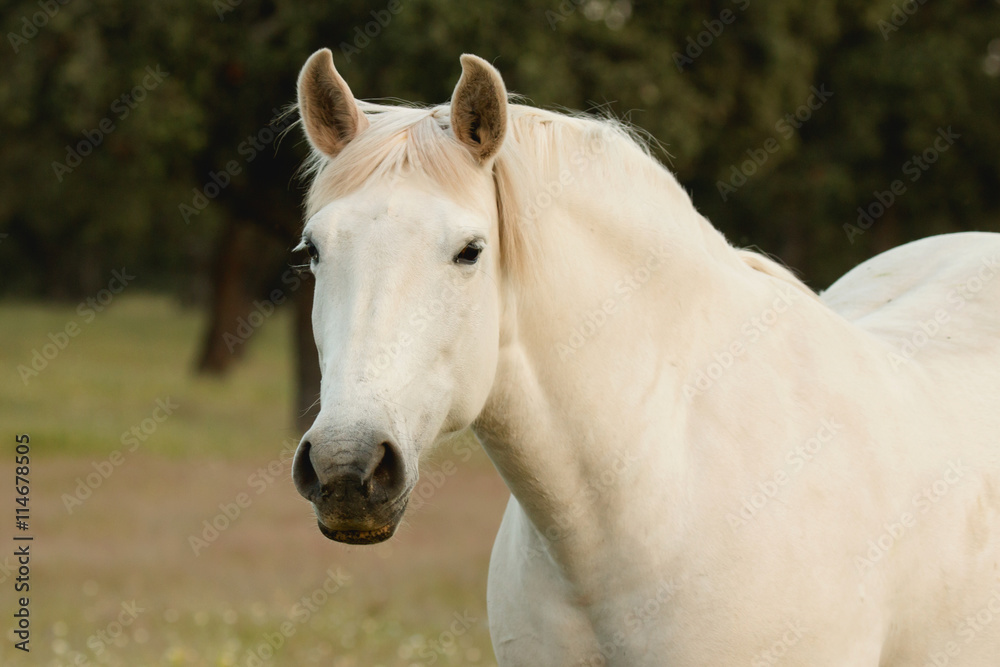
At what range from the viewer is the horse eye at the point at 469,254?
242 cm

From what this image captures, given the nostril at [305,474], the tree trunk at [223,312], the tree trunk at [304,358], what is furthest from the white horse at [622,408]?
the tree trunk at [223,312]

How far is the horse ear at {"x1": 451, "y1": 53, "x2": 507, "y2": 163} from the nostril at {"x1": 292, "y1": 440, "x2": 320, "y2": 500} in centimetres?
85

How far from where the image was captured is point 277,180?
41.7 feet

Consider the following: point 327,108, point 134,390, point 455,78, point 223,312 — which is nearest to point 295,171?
point 455,78

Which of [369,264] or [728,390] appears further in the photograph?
[728,390]

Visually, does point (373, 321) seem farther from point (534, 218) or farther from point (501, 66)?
point (501, 66)

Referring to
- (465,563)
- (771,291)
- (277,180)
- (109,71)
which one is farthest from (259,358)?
(771,291)

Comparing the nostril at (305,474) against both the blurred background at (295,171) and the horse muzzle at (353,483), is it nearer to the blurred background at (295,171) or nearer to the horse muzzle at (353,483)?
the horse muzzle at (353,483)

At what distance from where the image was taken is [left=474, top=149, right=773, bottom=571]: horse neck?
2625mm

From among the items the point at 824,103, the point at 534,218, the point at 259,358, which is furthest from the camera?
the point at 259,358

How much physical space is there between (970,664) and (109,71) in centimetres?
987

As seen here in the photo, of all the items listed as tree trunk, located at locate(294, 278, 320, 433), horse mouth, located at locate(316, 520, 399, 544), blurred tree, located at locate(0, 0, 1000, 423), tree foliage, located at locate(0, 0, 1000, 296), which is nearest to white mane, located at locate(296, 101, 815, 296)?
horse mouth, located at locate(316, 520, 399, 544)

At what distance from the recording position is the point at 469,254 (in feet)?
8.00

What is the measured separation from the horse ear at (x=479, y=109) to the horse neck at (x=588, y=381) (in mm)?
257
